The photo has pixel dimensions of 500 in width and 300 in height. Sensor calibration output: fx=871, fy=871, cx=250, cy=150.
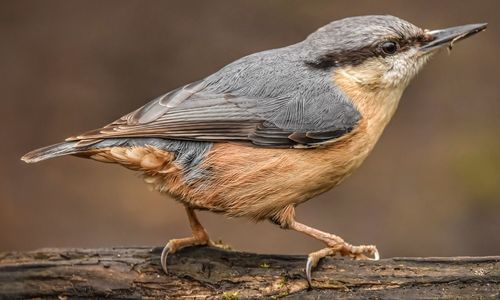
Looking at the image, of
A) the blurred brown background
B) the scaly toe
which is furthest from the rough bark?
the blurred brown background

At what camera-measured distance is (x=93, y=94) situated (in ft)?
31.9

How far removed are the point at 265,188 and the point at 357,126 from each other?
2.23 feet

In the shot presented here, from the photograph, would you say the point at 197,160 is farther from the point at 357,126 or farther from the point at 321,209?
the point at 321,209

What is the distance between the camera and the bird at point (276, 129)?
5.17m

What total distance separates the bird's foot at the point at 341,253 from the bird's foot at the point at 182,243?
0.76 m

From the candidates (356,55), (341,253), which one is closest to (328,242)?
(341,253)

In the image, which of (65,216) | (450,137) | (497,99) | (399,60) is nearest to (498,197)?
(450,137)

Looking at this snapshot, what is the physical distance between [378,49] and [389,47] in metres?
0.07

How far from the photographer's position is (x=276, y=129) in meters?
5.26

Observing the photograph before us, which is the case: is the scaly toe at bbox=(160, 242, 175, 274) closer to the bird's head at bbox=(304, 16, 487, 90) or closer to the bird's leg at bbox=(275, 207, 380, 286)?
the bird's leg at bbox=(275, 207, 380, 286)

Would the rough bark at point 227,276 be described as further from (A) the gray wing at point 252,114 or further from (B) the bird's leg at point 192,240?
(A) the gray wing at point 252,114

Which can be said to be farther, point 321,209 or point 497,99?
point 497,99

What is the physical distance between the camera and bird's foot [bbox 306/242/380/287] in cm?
498

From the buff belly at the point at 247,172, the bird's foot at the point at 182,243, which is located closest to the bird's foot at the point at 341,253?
the buff belly at the point at 247,172
